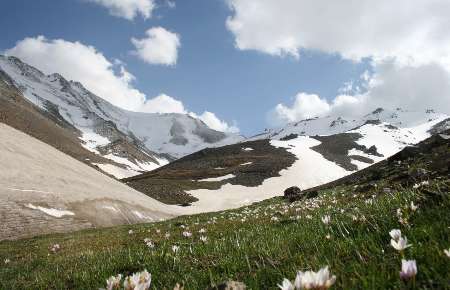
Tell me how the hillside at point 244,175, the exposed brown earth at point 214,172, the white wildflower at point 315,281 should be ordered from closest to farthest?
the white wildflower at point 315,281
the hillside at point 244,175
the exposed brown earth at point 214,172

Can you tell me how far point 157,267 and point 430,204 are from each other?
3579 mm

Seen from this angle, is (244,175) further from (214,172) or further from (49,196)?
(49,196)

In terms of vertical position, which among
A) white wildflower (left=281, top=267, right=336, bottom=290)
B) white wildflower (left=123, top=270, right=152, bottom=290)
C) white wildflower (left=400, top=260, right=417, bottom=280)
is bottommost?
white wildflower (left=123, top=270, right=152, bottom=290)

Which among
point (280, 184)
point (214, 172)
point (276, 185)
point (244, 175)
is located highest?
point (214, 172)

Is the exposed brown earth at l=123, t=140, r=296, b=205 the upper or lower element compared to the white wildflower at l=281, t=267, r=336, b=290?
upper

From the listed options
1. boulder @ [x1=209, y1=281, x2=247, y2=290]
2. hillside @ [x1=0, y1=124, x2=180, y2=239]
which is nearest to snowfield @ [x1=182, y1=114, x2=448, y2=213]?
hillside @ [x1=0, y1=124, x2=180, y2=239]

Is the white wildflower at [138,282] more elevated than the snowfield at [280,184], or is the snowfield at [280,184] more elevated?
the snowfield at [280,184]

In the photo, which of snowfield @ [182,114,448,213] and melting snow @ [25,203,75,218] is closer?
melting snow @ [25,203,75,218]

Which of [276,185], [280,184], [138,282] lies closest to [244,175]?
[280,184]

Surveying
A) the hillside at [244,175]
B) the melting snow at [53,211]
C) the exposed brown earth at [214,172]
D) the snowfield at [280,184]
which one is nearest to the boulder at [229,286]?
the melting snow at [53,211]

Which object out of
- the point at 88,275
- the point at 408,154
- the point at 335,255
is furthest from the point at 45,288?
the point at 408,154

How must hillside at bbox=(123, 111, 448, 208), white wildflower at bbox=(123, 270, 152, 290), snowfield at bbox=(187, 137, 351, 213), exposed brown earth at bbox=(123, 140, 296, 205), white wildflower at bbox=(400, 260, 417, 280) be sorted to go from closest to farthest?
white wildflower at bbox=(400, 260, 417, 280) < white wildflower at bbox=(123, 270, 152, 290) < snowfield at bbox=(187, 137, 351, 213) < hillside at bbox=(123, 111, 448, 208) < exposed brown earth at bbox=(123, 140, 296, 205)

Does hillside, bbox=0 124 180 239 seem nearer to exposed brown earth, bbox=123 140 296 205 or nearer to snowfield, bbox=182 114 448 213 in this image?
snowfield, bbox=182 114 448 213

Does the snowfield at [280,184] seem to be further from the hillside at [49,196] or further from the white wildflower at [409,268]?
the white wildflower at [409,268]
